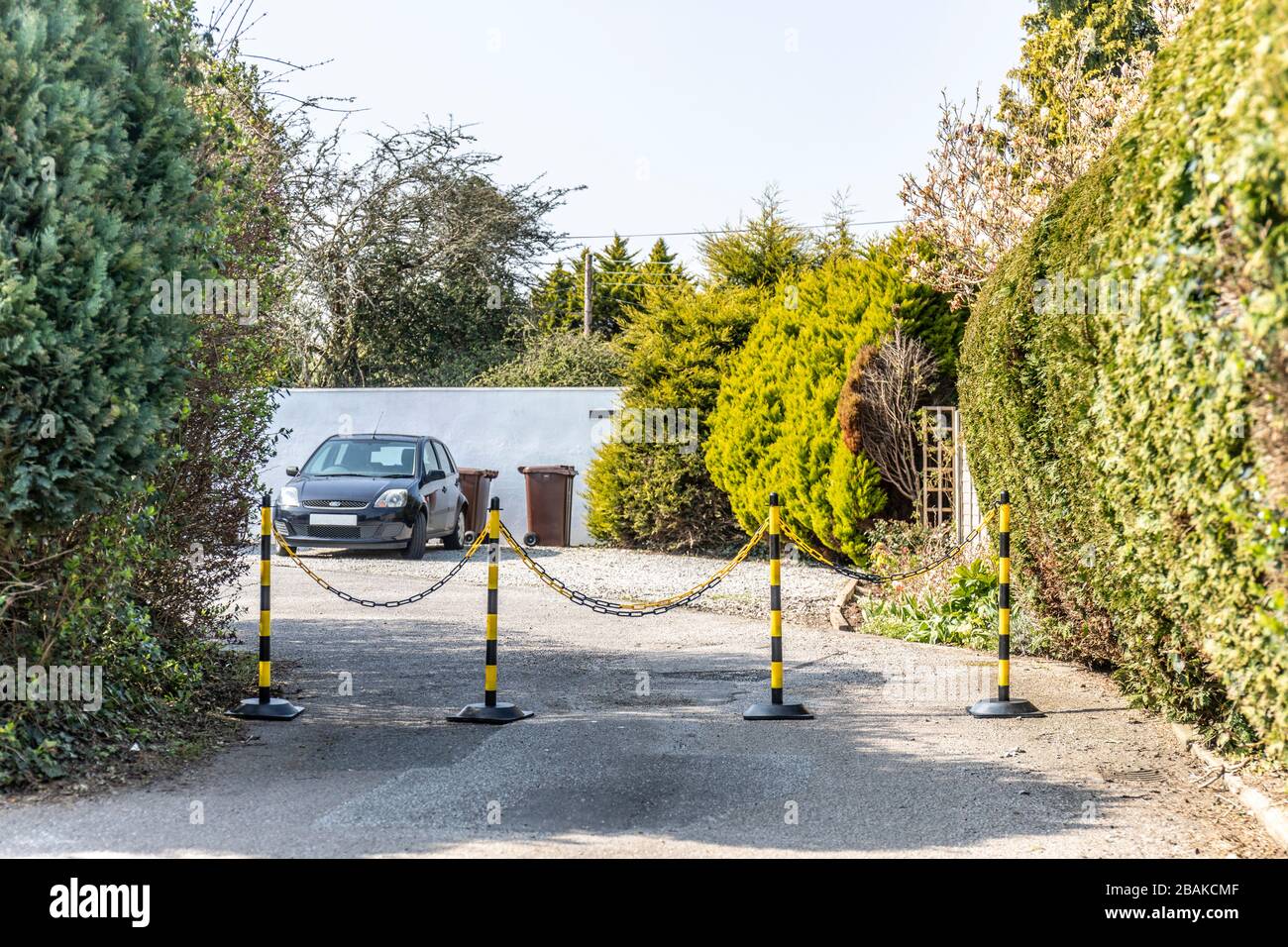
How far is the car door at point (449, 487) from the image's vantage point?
18703mm

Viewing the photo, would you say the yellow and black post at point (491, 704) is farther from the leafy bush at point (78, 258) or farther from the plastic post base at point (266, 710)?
the leafy bush at point (78, 258)

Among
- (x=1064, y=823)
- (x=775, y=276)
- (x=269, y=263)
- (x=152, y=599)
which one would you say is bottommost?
(x=1064, y=823)

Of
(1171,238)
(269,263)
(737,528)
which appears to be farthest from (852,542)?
(1171,238)

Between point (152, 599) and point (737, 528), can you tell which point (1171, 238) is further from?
point (737, 528)

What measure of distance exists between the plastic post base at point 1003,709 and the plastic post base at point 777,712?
1030mm

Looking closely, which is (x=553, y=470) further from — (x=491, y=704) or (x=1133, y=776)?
(x=1133, y=776)

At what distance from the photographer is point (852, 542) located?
14898 millimetres

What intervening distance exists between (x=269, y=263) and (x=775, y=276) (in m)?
12.1

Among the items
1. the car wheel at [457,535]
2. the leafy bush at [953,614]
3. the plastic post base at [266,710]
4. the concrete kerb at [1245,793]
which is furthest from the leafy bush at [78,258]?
the car wheel at [457,535]

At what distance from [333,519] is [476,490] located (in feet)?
11.8

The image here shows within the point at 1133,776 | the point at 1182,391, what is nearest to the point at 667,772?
the point at 1133,776

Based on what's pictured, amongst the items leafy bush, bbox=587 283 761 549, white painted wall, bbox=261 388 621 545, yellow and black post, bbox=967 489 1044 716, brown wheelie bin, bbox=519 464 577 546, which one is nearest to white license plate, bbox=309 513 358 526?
brown wheelie bin, bbox=519 464 577 546

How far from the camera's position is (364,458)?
18391 millimetres

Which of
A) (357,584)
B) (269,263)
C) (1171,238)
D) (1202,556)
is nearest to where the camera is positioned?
(1171,238)
